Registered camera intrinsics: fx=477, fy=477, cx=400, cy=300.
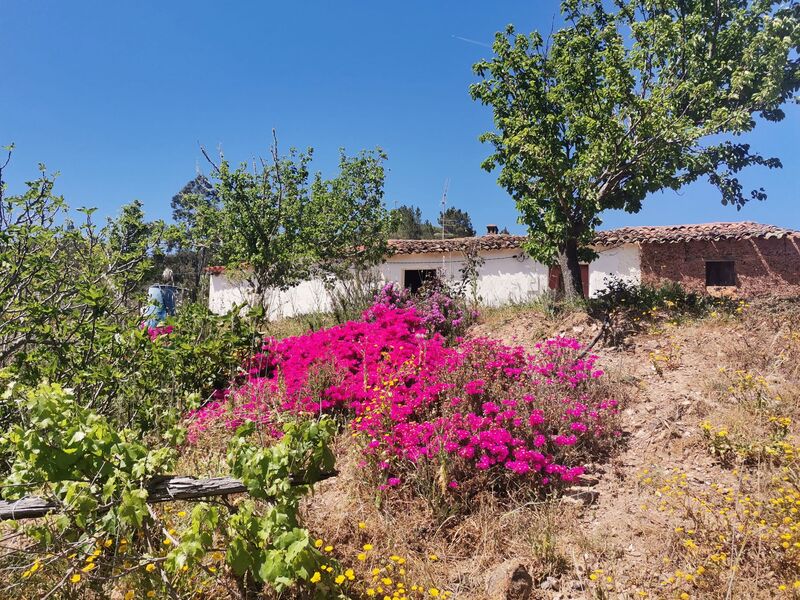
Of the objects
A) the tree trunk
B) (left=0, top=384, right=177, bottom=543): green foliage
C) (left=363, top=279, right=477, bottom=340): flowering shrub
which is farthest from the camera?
the tree trunk

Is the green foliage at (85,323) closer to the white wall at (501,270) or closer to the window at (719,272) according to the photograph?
the white wall at (501,270)

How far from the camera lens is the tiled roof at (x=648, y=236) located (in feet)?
45.2

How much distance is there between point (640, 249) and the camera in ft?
48.4

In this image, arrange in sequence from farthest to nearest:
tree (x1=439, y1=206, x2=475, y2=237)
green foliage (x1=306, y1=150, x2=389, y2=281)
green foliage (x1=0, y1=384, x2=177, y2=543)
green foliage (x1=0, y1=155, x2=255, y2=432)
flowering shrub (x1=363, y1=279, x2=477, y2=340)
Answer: tree (x1=439, y1=206, x2=475, y2=237), green foliage (x1=306, y1=150, x2=389, y2=281), flowering shrub (x1=363, y1=279, x2=477, y2=340), green foliage (x1=0, y1=155, x2=255, y2=432), green foliage (x1=0, y1=384, x2=177, y2=543)

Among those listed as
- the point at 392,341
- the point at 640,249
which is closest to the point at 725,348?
the point at 392,341

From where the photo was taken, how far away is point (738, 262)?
14117mm

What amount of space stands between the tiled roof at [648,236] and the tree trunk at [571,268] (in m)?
4.87

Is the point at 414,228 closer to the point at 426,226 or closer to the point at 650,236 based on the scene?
the point at 426,226

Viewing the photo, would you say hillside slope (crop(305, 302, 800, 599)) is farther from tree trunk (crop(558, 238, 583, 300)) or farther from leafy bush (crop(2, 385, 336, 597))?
tree trunk (crop(558, 238, 583, 300))

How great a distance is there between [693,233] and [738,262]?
150cm

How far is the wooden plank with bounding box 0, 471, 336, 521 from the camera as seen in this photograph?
2.48 meters

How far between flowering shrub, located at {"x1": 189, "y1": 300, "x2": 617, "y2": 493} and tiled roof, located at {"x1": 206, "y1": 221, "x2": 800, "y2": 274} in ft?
26.2

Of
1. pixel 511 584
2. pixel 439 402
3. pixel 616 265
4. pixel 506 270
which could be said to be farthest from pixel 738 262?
pixel 511 584

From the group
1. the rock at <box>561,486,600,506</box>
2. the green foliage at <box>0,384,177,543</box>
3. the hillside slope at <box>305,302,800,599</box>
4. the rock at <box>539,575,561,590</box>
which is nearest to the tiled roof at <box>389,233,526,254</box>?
the hillside slope at <box>305,302,800,599</box>
